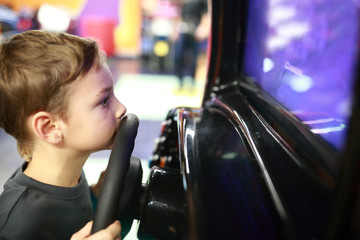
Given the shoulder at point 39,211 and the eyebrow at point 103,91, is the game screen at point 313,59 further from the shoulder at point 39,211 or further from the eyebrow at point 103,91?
the shoulder at point 39,211

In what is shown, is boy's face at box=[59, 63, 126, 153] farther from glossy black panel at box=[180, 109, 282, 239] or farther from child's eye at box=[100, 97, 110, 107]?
glossy black panel at box=[180, 109, 282, 239]

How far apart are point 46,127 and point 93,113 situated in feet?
0.37

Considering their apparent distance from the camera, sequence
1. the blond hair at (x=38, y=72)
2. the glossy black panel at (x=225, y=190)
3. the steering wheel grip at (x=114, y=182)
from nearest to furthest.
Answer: the glossy black panel at (x=225, y=190)
the steering wheel grip at (x=114, y=182)
the blond hair at (x=38, y=72)

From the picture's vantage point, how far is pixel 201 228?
1.44ft

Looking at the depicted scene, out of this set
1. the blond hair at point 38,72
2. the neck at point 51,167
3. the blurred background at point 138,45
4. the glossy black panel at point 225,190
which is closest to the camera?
the glossy black panel at point 225,190

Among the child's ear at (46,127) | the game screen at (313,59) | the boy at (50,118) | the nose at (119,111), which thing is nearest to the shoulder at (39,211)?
the boy at (50,118)

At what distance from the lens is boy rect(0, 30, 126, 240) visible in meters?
0.70

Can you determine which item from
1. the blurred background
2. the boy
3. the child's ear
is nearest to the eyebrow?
the boy

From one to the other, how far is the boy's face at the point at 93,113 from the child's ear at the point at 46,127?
0.06ft

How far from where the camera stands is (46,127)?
75 centimetres

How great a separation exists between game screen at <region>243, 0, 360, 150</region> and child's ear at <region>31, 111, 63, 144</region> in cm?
52

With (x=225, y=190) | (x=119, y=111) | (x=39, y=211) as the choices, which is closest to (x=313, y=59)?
(x=225, y=190)

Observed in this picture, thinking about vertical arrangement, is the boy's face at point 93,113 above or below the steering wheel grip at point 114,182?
above

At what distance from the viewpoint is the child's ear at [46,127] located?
2.38 ft
